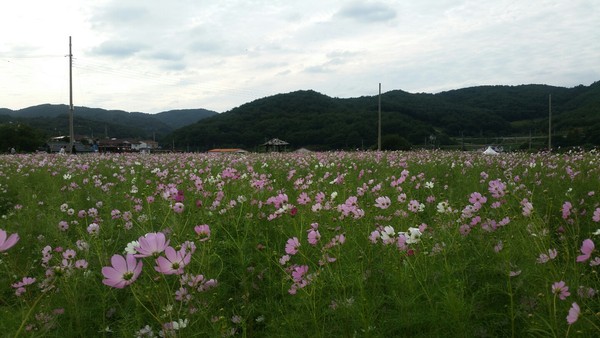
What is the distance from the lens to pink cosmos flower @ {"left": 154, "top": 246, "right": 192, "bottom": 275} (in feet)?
4.29

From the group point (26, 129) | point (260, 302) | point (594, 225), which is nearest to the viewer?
point (260, 302)

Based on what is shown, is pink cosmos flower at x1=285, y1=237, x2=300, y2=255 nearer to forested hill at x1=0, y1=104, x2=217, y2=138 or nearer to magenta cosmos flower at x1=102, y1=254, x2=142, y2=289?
magenta cosmos flower at x1=102, y1=254, x2=142, y2=289

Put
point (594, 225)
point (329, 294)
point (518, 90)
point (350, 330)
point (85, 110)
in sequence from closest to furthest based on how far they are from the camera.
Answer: point (350, 330) < point (329, 294) < point (594, 225) < point (518, 90) < point (85, 110)

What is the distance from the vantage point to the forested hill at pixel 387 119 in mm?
49000

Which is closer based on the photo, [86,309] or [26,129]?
[86,309]

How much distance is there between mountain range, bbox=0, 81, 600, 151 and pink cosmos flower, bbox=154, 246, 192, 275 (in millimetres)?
32410

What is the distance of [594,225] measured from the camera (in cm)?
336

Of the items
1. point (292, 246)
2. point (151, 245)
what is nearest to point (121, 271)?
point (151, 245)

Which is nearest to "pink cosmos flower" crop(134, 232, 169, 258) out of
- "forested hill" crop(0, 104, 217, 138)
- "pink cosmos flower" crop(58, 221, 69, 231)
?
"pink cosmos flower" crop(58, 221, 69, 231)

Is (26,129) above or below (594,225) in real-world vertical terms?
above

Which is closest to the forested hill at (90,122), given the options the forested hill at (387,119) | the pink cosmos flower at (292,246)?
the forested hill at (387,119)

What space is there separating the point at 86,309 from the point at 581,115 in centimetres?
5344

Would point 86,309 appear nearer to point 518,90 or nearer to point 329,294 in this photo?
point 329,294

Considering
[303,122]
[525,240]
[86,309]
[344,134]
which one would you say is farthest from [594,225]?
[303,122]
